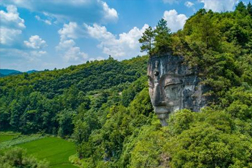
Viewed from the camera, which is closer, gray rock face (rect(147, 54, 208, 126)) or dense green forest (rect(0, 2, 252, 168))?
dense green forest (rect(0, 2, 252, 168))

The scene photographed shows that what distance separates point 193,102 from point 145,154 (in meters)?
6.82

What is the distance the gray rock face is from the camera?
1927cm

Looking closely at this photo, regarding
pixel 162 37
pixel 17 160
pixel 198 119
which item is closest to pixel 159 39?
pixel 162 37

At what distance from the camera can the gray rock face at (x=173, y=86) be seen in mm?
19273

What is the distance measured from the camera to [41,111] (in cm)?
6719

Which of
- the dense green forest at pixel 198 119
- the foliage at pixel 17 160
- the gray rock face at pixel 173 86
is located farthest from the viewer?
the foliage at pixel 17 160

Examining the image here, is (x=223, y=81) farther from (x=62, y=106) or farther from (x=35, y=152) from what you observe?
(x=62, y=106)

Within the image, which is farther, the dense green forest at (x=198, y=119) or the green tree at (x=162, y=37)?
the green tree at (x=162, y=37)

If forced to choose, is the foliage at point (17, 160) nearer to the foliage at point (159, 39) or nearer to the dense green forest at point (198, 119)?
the dense green forest at point (198, 119)

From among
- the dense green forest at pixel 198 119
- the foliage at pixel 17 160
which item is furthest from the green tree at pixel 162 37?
the foliage at pixel 17 160

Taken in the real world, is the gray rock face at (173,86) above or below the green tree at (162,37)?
below

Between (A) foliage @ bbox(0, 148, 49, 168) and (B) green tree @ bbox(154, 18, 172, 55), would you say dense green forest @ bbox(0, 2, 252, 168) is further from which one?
(A) foliage @ bbox(0, 148, 49, 168)

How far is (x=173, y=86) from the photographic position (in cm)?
2123

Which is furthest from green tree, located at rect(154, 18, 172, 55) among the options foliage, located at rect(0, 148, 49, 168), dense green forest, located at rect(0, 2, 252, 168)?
foliage, located at rect(0, 148, 49, 168)
